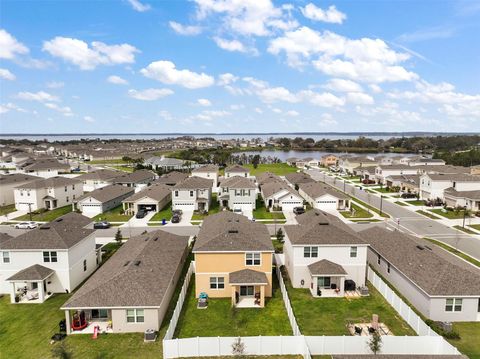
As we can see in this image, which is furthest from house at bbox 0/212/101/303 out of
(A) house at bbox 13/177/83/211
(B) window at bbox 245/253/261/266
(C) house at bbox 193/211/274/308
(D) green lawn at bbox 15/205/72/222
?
(A) house at bbox 13/177/83/211

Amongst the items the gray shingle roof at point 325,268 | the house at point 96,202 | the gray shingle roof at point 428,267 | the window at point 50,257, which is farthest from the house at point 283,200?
the window at point 50,257

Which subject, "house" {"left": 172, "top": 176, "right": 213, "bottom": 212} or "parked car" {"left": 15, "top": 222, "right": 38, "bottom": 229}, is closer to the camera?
"parked car" {"left": 15, "top": 222, "right": 38, "bottom": 229}

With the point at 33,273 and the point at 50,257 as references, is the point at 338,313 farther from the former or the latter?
the point at 33,273

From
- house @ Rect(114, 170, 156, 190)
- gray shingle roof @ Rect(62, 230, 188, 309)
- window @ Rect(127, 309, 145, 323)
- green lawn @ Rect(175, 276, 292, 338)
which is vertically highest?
house @ Rect(114, 170, 156, 190)

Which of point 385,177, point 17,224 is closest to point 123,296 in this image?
point 17,224

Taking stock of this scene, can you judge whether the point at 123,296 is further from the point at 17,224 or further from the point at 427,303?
the point at 17,224

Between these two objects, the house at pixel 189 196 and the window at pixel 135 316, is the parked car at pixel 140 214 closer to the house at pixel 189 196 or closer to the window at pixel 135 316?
the house at pixel 189 196

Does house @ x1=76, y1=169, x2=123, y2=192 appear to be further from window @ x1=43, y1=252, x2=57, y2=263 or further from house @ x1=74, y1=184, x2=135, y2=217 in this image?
window @ x1=43, y1=252, x2=57, y2=263
